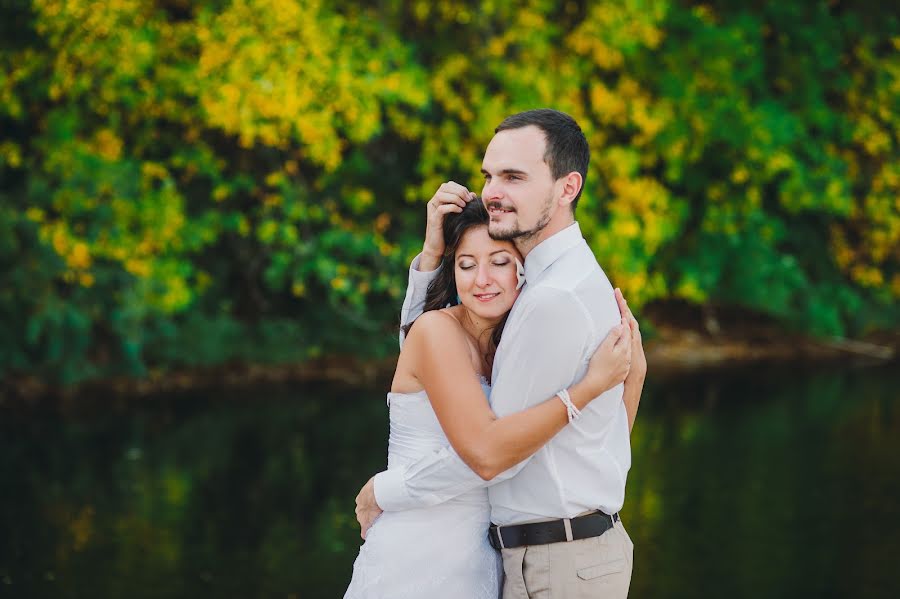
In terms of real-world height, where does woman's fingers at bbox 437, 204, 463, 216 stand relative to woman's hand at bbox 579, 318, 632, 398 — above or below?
above

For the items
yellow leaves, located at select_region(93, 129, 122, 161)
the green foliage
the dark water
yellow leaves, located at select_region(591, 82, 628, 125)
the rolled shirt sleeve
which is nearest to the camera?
the rolled shirt sleeve

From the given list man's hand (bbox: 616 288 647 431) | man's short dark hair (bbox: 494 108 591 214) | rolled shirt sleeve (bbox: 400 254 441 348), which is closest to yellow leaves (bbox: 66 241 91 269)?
rolled shirt sleeve (bbox: 400 254 441 348)

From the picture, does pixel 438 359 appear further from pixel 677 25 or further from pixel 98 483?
pixel 677 25

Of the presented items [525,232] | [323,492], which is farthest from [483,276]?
[323,492]

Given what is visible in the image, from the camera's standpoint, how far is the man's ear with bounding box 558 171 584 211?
3.17 m

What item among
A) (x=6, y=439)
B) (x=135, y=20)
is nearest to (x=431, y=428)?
(x=6, y=439)

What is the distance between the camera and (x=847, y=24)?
580 inches

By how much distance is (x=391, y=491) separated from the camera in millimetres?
3283

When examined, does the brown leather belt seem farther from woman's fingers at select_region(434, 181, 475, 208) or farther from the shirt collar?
woman's fingers at select_region(434, 181, 475, 208)

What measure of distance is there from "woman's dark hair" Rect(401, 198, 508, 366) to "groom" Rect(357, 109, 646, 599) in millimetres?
148

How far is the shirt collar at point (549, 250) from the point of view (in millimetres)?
3147

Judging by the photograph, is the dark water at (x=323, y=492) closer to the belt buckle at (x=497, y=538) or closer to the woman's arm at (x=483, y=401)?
the belt buckle at (x=497, y=538)

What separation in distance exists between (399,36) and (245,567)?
272 inches

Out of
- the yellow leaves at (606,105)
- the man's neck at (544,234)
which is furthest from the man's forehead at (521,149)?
the yellow leaves at (606,105)
